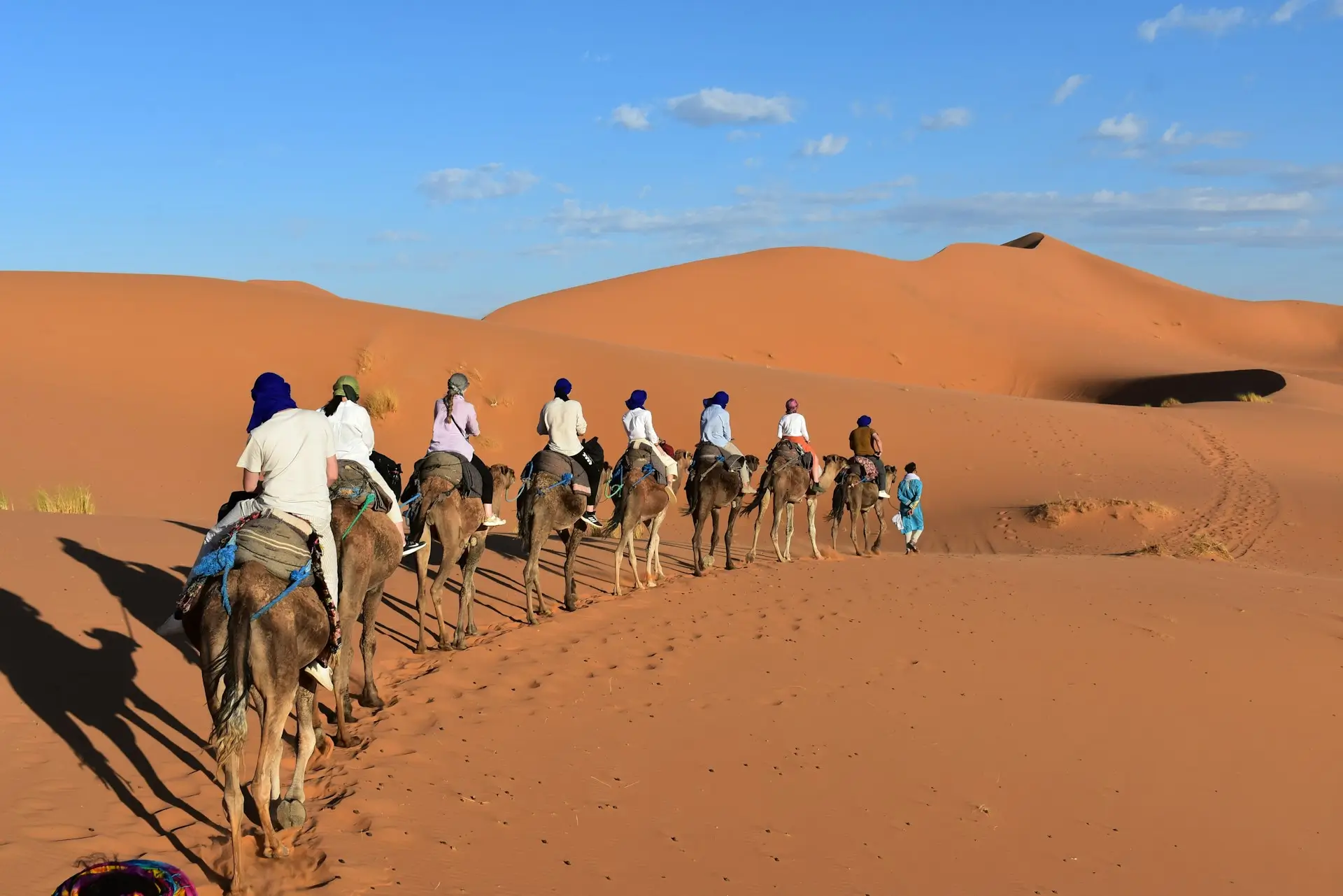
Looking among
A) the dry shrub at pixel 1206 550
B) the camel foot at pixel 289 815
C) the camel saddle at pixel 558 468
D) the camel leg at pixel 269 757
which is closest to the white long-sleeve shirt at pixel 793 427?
the camel saddle at pixel 558 468

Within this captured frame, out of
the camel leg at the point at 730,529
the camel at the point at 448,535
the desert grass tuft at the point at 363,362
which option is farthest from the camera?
the desert grass tuft at the point at 363,362

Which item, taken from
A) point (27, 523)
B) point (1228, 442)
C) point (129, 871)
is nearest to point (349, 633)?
point (129, 871)

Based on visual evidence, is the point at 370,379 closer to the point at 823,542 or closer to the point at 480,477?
the point at 823,542

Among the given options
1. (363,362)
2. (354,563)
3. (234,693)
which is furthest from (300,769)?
(363,362)

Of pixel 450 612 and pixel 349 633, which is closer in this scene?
pixel 349 633

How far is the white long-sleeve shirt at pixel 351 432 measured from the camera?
9.40 metres

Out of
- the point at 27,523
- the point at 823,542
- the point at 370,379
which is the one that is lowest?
the point at 823,542

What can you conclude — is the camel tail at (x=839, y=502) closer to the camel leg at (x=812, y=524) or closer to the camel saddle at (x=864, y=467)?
the camel saddle at (x=864, y=467)

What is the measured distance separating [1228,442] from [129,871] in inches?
1271

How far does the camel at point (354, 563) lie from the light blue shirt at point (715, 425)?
25.9 ft

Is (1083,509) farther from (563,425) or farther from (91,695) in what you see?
(91,695)

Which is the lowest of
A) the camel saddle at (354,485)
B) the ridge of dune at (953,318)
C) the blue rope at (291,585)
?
the blue rope at (291,585)

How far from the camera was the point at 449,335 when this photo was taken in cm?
3247

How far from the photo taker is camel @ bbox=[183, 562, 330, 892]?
624cm
